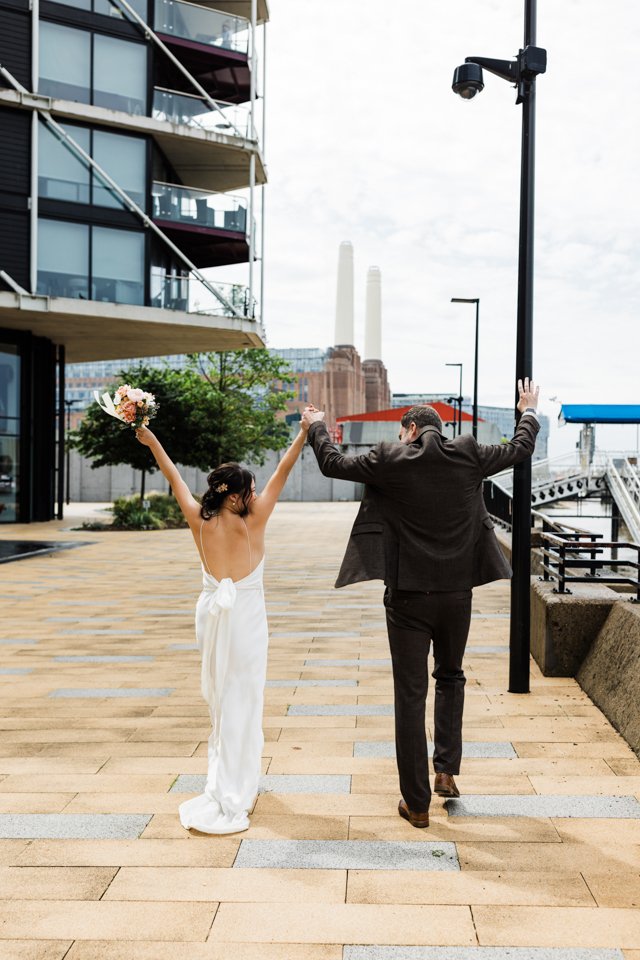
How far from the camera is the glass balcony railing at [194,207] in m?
26.7

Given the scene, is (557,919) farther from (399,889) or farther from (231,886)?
(231,886)

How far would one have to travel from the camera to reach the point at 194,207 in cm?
2683

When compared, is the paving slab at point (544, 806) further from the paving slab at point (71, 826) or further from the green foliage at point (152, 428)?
the green foliage at point (152, 428)

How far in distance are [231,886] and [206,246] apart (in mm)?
26955

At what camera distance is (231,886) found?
11.6 feet

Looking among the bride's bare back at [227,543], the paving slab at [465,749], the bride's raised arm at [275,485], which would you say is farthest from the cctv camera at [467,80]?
the paving slab at [465,749]

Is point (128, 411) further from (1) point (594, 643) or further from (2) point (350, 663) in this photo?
(1) point (594, 643)

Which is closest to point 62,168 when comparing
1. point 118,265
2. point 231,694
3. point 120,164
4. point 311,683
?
point 120,164

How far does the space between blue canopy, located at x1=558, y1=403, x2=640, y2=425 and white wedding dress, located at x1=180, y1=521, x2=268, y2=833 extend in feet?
105

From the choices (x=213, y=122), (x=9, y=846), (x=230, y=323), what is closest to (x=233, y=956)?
(x=9, y=846)

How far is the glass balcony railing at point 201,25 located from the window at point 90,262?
6.56 m

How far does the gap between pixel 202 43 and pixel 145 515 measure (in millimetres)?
14739

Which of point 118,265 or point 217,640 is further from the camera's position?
point 118,265

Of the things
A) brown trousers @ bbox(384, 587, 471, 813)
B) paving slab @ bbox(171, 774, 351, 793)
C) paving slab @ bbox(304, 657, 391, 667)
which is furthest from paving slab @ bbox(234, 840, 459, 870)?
paving slab @ bbox(304, 657, 391, 667)
